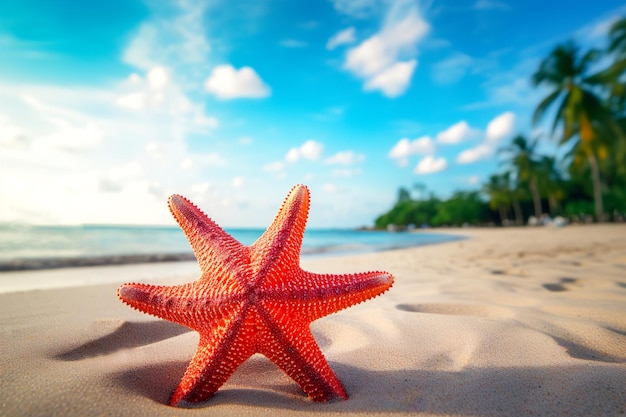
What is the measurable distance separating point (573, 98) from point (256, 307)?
135 feet

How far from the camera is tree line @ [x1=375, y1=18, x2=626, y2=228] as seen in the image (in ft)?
109

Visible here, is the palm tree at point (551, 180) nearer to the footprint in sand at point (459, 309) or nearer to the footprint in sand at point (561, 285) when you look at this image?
the footprint in sand at point (561, 285)

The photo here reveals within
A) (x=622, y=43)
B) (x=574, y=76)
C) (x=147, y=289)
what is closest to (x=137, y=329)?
(x=147, y=289)

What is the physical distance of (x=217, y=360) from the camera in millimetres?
1924

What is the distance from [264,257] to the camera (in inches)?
82.4

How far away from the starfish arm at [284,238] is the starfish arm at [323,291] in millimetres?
108

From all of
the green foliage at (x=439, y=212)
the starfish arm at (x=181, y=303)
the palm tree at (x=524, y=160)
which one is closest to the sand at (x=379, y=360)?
the starfish arm at (x=181, y=303)

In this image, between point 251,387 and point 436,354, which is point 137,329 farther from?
point 436,354

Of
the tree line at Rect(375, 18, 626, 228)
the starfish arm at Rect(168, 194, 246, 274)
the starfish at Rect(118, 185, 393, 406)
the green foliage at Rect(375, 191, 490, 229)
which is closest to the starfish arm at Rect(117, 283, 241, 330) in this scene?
the starfish at Rect(118, 185, 393, 406)

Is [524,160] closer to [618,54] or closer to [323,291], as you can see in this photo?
[618,54]

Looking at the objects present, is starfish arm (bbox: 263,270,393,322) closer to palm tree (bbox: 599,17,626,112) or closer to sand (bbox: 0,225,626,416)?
sand (bbox: 0,225,626,416)

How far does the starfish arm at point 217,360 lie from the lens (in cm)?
191

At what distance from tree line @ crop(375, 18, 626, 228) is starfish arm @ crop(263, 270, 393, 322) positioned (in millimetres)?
36550

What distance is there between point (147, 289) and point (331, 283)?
1.10 m
